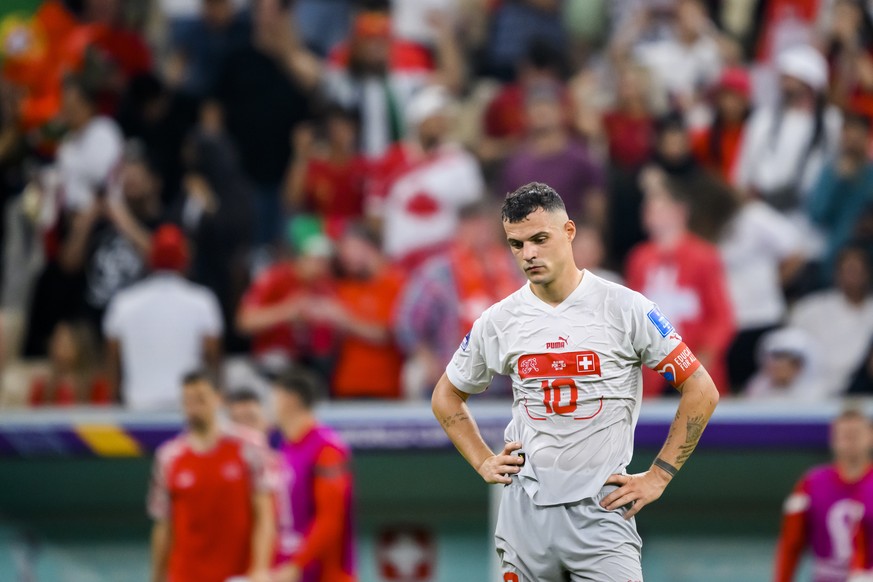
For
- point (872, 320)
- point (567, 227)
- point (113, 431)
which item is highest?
point (567, 227)

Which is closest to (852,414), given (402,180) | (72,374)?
(402,180)

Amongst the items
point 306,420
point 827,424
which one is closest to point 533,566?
point 306,420

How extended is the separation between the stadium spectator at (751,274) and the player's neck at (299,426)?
336 cm

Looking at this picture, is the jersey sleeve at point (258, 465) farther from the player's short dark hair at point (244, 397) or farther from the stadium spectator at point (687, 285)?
the stadium spectator at point (687, 285)

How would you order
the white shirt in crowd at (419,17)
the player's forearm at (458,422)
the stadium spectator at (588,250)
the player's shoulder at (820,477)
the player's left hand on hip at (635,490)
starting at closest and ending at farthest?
the player's left hand on hip at (635,490) → the player's forearm at (458,422) → the player's shoulder at (820,477) → the stadium spectator at (588,250) → the white shirt in crowd at (419,17)

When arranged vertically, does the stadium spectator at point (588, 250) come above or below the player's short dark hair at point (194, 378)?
above

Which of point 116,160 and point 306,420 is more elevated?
point 116,160

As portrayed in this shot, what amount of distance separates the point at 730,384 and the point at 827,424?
0.94 metres

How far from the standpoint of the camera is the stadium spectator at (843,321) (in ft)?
32.0

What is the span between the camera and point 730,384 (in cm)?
1018

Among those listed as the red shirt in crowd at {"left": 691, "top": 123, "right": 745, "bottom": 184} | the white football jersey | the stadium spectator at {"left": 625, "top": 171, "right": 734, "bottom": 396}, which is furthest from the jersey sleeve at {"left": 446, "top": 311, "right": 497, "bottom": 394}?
the red shirt in crowd at {"left": 691, "top": 123, "right": 745, "bottom": 184}

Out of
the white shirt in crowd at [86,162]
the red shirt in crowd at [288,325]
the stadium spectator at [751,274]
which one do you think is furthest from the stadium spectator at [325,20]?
the stadium spectator at [751,274]

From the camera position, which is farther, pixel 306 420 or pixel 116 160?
pixel 116 160

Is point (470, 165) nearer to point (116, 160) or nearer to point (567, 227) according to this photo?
point (116, 160)
